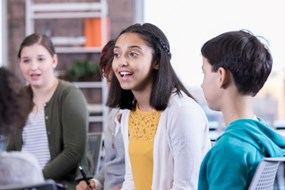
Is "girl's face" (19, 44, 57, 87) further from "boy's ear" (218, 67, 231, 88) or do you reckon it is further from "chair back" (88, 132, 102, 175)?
"boy's ear" (218, 67, 231, 88)

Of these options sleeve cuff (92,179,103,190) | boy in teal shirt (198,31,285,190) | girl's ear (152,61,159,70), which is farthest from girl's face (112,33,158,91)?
sleeve cuff (92,179,103,190)

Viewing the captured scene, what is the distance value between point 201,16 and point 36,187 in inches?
162

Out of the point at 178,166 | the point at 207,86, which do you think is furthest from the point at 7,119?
the point at 178,166

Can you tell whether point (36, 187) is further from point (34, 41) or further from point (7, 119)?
point (34, 41)

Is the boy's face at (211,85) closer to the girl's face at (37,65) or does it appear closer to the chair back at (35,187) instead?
the chair back at (35,187)

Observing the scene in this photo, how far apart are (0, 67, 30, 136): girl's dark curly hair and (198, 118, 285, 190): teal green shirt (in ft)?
1.72

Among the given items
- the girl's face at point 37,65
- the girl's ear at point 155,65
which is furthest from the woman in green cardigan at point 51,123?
the girl's ear at point 155,65

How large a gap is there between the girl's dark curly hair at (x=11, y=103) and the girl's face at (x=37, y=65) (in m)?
1.35

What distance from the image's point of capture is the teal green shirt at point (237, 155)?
139 centimetres

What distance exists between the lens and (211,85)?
5.21 feet

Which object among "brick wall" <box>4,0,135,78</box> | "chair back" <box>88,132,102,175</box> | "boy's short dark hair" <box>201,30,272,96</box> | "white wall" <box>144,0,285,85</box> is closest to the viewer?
"boy's short dark hair" <box>201,30,272,96</box>

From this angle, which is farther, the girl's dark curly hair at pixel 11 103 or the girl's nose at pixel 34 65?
the girl's nose at pixel 34 65

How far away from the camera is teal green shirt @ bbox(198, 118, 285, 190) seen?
139 cm

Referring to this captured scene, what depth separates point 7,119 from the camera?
1.33 metres
